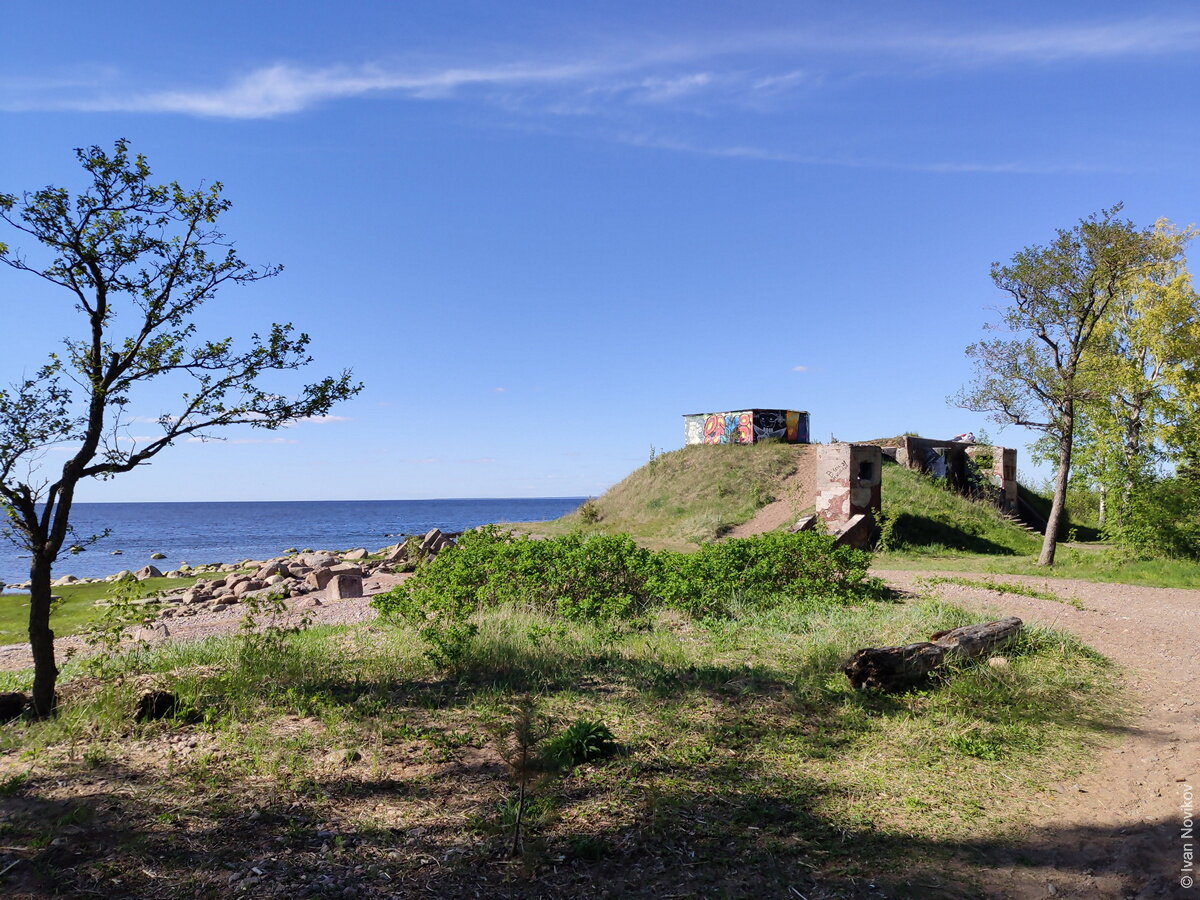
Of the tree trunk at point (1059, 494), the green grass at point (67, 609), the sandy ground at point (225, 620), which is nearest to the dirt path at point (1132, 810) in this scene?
the sandy ground at point (225, 620)

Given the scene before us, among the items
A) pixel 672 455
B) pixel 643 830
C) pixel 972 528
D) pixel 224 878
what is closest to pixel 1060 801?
pixel 643 830

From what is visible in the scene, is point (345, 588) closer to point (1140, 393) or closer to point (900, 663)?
point (900, 663)

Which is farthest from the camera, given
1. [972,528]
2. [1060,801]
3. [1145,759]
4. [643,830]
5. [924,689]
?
[972,528]

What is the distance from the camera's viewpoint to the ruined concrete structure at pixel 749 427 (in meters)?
32.6

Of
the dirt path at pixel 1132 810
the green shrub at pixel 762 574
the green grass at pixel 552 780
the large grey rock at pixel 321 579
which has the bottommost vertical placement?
the large grey rock at pixel 321 579

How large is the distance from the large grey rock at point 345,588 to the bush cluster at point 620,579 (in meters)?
5.16

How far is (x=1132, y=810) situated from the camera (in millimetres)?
4773

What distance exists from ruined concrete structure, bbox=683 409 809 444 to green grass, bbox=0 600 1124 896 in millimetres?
24744

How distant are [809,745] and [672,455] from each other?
91.8ft

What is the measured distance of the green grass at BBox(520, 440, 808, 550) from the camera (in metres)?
25.5

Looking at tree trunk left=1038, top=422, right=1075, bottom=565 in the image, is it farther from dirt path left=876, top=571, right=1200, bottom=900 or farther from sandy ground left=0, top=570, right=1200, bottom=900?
dirt path left=876, top=571, right=1200, bottom=900

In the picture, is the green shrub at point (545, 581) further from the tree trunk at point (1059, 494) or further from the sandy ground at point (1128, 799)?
the tree trunk at point (1059, 494)

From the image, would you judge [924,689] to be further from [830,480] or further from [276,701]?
[830,480]

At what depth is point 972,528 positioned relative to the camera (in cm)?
2245
